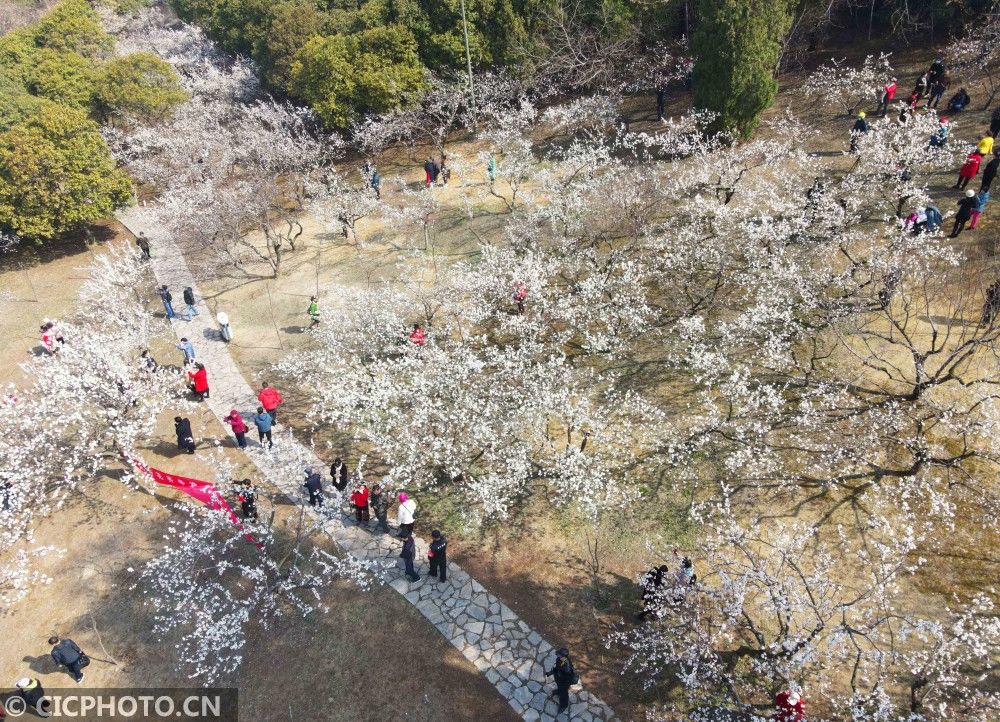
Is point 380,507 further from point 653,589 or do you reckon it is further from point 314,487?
point 653,589

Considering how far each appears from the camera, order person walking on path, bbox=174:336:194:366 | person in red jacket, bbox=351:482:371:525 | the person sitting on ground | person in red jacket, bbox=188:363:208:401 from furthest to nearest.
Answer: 1. the person sitting on ground
2. person walking on path, bbox=174:336:194:366
3. person in red jacket, bbox=188:363:208:401
4. person in red jacket, bbox=351:482:371:525

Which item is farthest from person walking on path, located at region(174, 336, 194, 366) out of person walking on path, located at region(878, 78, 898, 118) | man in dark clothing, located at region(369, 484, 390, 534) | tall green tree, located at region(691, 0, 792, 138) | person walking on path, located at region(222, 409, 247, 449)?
person walking on path, located at region(878, 78, 898, 118)

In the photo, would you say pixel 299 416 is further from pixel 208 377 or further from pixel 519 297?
pixel 519 297

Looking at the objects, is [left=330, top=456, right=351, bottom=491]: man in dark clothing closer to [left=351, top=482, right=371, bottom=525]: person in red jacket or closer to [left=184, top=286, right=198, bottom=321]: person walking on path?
[left=351, top=482, right=371, bottom=525]: person in red jacket

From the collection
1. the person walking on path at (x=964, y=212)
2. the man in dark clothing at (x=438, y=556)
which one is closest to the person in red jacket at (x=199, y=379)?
the man in dark clothing at (x=438, y=556)

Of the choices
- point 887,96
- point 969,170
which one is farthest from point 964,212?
point 887,96
